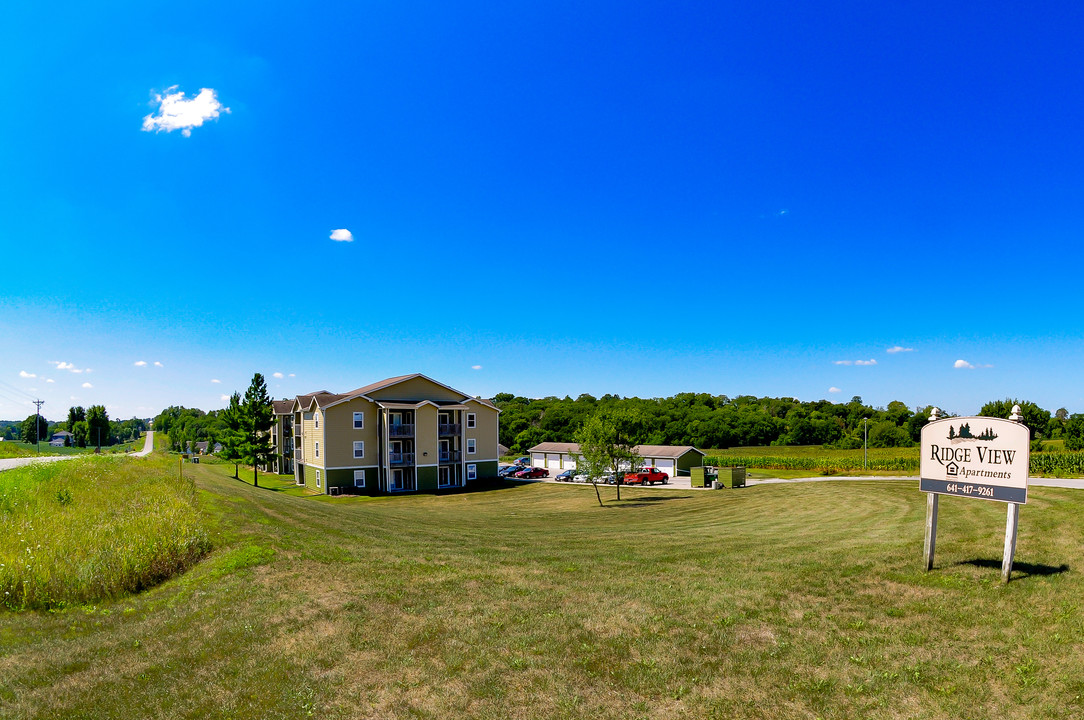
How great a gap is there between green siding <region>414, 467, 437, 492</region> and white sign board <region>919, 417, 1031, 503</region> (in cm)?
4669

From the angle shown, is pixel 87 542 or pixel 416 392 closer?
pixel 87 542

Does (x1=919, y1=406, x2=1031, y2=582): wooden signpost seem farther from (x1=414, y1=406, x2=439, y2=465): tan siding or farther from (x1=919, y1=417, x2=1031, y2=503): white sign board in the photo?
(x1=414, y1=406, x2=439, y2=465): tan siding

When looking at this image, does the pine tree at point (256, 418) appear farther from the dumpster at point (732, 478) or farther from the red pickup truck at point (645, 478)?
the dumpster at point (732, 478)

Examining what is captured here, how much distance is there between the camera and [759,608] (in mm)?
9180

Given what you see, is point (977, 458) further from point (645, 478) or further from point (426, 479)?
point (426, 479)

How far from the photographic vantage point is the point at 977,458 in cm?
1139

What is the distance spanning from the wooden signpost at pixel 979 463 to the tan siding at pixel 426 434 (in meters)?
46.3

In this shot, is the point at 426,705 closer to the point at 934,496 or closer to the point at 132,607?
the point at 132,607

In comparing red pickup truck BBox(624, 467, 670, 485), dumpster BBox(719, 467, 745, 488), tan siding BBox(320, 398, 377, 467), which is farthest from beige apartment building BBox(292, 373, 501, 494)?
dumpster BBox(719, 467, 745, 488)

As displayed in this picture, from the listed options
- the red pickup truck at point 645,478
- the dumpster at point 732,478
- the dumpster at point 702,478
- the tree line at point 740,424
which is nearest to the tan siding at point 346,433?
the red pickup truck at point 645,478

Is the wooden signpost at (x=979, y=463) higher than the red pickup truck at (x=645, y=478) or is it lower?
higher

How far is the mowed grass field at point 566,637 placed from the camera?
6.45 meters

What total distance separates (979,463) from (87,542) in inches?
730

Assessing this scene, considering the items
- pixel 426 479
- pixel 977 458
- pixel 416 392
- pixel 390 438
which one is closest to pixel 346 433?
pixel 390 438
